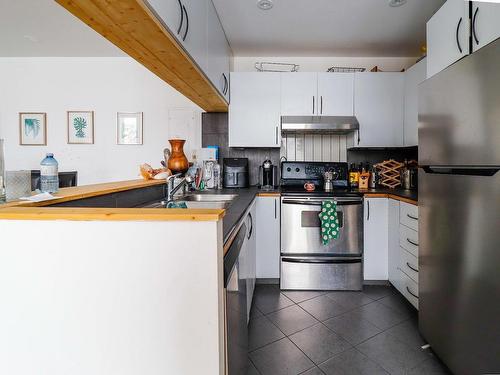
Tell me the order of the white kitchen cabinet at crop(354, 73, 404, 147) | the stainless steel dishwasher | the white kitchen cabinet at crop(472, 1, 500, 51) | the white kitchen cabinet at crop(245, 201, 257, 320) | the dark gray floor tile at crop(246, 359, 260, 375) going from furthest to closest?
the white kitchen cabinet at crop(354, 73, 404, 147) < the white kitchen cabinet at crop(245, 201, 257, 320) < the dark gray floor tile at crop(246, 359, 260, 375) < the white kitchen cabinet at crop(472, 1, 500, 51) < the stainless steel dishwasher

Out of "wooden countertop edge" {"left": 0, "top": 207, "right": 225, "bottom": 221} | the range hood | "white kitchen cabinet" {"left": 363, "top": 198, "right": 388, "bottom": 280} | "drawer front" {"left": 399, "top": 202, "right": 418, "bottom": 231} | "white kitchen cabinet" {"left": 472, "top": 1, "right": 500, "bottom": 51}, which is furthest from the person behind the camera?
the range hood

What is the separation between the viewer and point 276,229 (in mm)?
2604

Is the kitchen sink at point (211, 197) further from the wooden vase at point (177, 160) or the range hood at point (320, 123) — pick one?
the range hood at point (320, 123)

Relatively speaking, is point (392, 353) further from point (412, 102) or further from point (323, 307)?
point (412, 102)

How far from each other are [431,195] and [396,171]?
4.93 ft

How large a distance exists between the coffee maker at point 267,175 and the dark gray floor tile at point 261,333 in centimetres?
130

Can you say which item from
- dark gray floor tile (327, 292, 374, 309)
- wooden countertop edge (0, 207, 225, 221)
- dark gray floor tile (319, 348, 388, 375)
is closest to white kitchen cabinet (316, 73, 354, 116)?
dark gray floor tile (327, 292, 374, 309)

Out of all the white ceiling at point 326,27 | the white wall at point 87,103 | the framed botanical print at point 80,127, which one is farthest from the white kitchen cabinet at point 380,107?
the framed botanical print at point 80,127

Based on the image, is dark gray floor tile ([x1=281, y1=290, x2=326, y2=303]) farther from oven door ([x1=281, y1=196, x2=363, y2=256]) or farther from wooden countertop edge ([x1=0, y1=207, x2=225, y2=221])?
wooden countertop edge ([x1=0, y1=207, x2=225, y2=221])

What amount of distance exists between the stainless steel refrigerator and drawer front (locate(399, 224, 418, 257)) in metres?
0.49

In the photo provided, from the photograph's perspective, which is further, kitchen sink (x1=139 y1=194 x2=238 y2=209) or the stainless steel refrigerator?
kitchen sink (x1=139 y1=194 x2=238 y2=209)

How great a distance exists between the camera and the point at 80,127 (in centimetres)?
331

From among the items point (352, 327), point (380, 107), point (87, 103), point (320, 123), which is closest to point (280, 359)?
point (352, 327)

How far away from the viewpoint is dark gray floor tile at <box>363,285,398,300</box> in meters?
2.43
